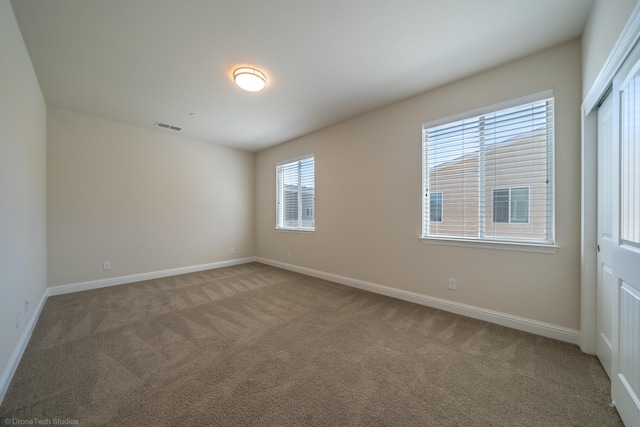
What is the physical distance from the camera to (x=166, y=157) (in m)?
4.59

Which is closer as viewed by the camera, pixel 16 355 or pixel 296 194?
pixel 16 355

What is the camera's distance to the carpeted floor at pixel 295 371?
4.67ft

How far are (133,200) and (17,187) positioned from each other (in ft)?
7.16

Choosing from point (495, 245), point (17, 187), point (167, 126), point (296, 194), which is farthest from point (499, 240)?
point (167, 126)

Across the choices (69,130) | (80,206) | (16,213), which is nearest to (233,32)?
(16,213)

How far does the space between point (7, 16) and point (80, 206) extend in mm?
2765

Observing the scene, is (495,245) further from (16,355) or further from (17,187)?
(17,187)

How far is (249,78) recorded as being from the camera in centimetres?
264

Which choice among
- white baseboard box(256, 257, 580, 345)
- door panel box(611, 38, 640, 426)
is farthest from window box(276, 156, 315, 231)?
door panel box(611, 38, 640, 426)

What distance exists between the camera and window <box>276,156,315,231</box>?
4805 millimetres

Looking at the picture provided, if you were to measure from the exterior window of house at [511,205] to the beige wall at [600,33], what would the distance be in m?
0.95

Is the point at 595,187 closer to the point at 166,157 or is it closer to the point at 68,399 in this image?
the point at 68,399

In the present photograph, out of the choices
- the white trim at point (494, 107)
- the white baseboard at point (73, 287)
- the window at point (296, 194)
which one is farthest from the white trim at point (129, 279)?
the white trim at point (494, 107)

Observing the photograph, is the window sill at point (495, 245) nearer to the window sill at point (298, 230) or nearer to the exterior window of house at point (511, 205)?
the exterior window of house at point (511, 205)
